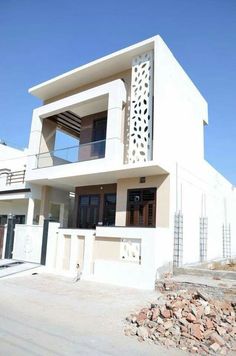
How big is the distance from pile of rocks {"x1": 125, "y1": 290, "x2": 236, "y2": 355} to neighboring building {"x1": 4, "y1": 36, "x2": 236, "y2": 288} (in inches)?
141

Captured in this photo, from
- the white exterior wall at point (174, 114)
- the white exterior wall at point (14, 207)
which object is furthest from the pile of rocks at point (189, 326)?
the white exterior wall at point (14, 207)

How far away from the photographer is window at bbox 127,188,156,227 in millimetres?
11930

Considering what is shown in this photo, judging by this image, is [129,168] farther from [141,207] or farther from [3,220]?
[3,220]

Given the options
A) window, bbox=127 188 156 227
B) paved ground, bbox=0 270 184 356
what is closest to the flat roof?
window, bbox=127 188 156 227

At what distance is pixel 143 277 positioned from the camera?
32.5 feet

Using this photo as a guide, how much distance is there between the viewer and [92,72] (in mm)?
→ 14055

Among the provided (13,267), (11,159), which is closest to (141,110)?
(13,267)

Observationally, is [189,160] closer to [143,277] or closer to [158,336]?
[143,277]

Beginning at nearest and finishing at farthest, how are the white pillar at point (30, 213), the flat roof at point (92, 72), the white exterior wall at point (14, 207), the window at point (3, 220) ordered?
1. the flat roof at point (92, 72)
2. the white pillar at point (30, 213)
3. the white exterior wall at point (14, 207)
4. the window at point (3, 220)

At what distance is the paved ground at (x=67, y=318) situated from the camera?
4.87 metres

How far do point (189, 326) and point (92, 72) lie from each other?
12175 mm

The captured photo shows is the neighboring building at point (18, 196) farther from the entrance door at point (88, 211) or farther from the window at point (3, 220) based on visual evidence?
the entrance door at point (88, 211)

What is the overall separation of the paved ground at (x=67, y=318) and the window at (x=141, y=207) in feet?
10.3

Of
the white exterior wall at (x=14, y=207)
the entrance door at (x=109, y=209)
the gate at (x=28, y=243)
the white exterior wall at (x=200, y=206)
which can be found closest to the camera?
the white exterior wall at (x=200, y=206)
